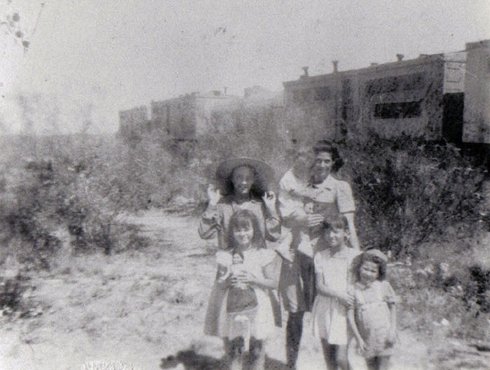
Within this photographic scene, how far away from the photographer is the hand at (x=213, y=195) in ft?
10.9

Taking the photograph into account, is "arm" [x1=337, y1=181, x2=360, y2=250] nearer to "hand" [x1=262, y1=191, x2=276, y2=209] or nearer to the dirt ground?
"hand" [x1=262, y1=191, x2=276, y2=209]

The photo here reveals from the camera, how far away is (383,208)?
5.86 m

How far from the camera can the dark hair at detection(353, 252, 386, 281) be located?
301 centimetres

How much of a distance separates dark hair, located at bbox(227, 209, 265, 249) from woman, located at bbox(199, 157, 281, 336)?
1.9 inches

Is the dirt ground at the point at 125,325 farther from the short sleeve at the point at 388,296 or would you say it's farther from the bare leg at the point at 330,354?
the short sleeve at the point at 388,296

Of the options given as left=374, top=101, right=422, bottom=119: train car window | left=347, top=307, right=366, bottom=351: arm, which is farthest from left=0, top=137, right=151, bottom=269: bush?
left=374, top=101, right=422, bottom=119: train car window

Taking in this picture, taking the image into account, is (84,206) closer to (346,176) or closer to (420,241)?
(346,176)

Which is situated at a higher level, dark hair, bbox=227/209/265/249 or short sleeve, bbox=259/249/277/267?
dark hair, bbox=227/209/265/249

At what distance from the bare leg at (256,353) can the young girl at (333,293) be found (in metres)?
0.41

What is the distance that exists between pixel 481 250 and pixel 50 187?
20.3ft

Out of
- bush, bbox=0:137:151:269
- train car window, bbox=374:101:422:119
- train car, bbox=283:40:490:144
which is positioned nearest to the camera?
bush, bbox=0:137:151:269

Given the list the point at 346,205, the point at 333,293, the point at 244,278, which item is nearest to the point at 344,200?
the point at 346,205

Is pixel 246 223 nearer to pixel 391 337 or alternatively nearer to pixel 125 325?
pixel 391 337

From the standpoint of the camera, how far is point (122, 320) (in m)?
4.57
